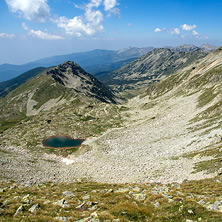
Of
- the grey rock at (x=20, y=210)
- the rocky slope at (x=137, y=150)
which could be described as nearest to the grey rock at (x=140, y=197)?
the rocky slope at (x=137, y=150)

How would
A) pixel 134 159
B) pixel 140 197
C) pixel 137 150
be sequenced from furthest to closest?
pixel 137 150
pixel 134 159
pixel 140 197

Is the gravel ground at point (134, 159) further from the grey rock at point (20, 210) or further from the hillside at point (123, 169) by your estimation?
the grey rock at point (20, 210)

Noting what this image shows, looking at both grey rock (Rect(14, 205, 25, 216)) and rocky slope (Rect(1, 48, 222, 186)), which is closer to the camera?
grey rock (Rect(14, 205, 25, 216))

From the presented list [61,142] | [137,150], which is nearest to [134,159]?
[137,150]

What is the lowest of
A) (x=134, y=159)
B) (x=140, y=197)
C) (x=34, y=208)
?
(x=134, y=159)

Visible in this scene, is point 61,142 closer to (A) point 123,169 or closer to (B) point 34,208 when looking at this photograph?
(A) point 123,169

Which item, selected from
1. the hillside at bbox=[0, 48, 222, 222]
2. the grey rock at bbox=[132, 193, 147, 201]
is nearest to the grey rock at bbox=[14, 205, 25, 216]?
the hillside at bbox=[0, 48, 222, 222]

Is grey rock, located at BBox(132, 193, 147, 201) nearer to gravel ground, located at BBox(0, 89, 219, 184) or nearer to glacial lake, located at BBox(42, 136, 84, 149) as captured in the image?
gravel ground, located at BBox(0, 89, 219, 184)

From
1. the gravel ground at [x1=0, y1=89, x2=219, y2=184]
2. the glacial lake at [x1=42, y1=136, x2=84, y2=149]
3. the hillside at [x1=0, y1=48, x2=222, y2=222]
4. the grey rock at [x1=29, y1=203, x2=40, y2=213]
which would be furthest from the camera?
the glacial lake at [x1=42, y1=136, x2=84, y2=149]
